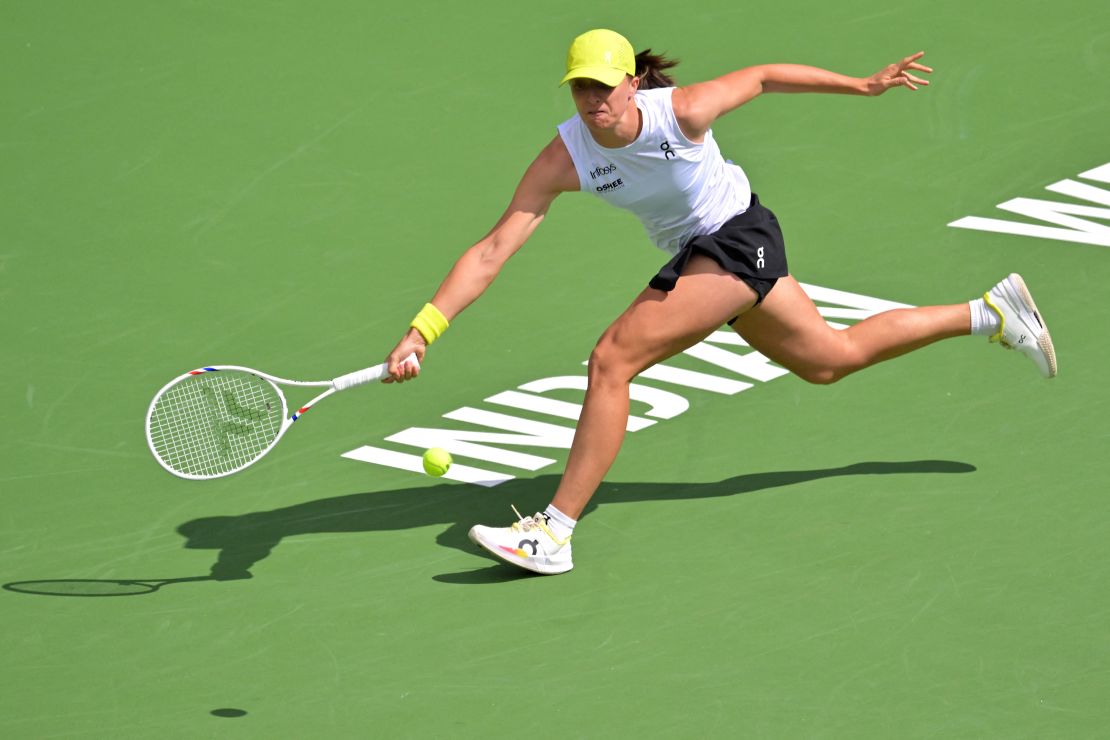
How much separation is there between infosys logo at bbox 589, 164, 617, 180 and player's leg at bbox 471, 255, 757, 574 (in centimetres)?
44

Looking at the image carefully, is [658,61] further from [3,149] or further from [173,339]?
[3,149]

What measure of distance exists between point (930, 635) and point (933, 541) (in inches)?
27.0

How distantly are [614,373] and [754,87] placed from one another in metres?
1.16

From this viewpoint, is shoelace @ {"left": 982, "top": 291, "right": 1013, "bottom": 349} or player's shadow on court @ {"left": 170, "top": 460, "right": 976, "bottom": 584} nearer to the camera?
player's shadow on court @ {"left": 170, "top": 460, "right": 976, "bottom": 584}

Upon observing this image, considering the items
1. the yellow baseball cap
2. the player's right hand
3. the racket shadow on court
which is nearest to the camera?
the yellow baseball cap

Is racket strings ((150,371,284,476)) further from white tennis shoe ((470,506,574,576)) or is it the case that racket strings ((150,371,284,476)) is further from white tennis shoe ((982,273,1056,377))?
white tennis shoe ((982,273,1056,377))

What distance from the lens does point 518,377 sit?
850 cm

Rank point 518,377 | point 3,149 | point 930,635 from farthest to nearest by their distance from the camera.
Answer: point 3,149, point 518,377, point 930,635

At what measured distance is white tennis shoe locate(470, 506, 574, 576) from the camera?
22.6 feet

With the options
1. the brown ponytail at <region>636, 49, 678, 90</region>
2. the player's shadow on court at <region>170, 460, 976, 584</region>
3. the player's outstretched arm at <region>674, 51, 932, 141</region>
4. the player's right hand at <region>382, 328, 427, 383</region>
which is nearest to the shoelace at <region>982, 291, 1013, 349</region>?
the player's shadow on court at <region>170, 460, 976, 584</region>

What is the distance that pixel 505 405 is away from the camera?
326 inches

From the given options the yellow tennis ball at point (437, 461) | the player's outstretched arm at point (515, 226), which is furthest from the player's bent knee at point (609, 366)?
the yellow tennis ball at point (437, 461)

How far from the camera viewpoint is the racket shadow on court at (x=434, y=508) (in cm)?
731

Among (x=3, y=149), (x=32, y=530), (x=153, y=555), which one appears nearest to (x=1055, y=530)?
(x=153, y=555)
